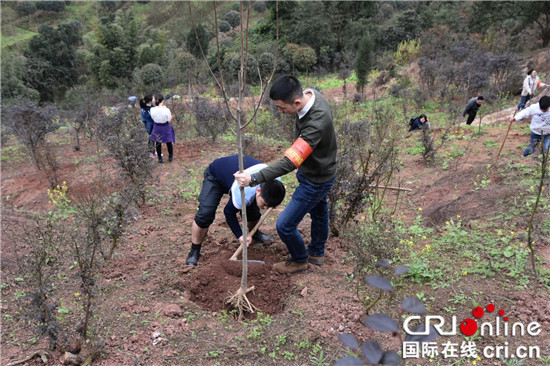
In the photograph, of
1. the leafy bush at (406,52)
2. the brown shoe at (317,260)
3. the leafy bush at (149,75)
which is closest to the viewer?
the brown shoe at (317,260)

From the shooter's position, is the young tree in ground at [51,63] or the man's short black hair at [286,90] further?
the young tree in ground at [51,63]

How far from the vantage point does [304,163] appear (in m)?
2.99

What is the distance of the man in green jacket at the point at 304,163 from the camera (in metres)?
Result: 2.69

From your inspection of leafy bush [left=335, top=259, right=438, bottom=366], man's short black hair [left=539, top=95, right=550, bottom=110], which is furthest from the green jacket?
man's short black hair [left=539, top=95, right=550, bottom=110]

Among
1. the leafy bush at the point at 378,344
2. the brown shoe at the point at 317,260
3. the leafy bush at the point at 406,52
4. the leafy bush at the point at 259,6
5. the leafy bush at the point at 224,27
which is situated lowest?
the brown shoe at the point at 317,260

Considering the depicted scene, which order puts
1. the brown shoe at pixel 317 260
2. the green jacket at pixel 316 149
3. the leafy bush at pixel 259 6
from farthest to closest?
the leafy bush at pixel 259 6 → the brown shoe at pixel 317 260 → the green jacket at pixel 316 149

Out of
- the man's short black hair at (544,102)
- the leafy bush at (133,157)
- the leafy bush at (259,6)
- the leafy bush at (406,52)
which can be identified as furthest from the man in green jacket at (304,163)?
the leafy bush at (259,6)

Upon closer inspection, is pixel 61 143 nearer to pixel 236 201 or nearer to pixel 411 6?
pixel 236 201

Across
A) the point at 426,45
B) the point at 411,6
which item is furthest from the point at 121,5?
the point at 426,45

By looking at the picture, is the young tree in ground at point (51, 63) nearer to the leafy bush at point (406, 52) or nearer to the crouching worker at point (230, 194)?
the leafy bush at point (406, 52)

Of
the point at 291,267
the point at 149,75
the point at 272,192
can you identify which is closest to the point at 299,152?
the point at 272,192

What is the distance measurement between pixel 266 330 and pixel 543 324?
1935 mm

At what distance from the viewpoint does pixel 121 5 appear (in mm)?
42438

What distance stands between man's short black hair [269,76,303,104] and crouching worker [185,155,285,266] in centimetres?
62
